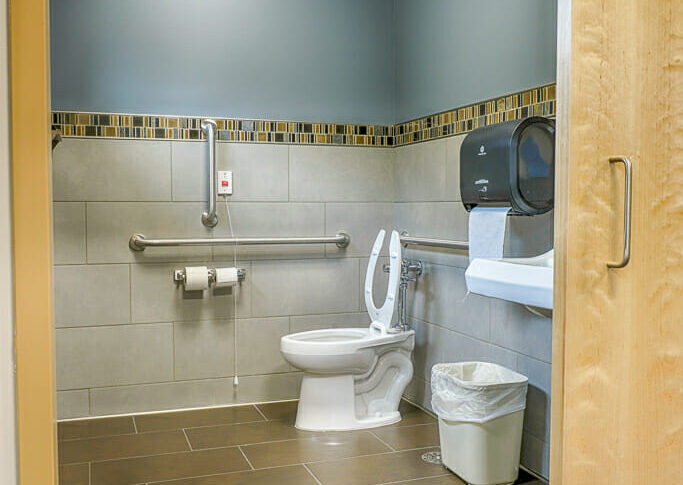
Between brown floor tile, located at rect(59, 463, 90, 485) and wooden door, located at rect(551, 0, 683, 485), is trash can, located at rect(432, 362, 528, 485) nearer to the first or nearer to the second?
wooden door, located at rect(551, 0, 683, 485)

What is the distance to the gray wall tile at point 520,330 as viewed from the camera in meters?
2.84

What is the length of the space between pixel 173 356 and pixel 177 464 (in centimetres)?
86

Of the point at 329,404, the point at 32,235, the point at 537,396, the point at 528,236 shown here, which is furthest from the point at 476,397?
the point at 32,235

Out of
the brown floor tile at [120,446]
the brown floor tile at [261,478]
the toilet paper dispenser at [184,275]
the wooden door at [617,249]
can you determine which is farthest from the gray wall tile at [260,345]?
the wooden door at [617,249]

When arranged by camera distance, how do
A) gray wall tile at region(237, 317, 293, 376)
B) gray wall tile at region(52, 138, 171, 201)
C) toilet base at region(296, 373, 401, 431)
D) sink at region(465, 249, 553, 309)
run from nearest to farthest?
sink at region(465, 249, 553, 309) → toilet base at region(296, 373, 401, 431) → gray wall tile at region(52, 138, 171, 201) → gray wall tile at region(237, 317, 293, 376)

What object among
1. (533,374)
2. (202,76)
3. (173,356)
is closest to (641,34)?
(533,374)

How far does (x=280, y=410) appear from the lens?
3830mm

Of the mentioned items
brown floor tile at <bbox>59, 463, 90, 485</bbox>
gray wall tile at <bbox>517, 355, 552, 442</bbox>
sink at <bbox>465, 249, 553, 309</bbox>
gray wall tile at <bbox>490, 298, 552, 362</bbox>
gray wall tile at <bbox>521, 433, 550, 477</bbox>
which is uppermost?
sink at <bbox>465, 249, 553, 309</bbox>

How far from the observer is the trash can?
271 centimetres

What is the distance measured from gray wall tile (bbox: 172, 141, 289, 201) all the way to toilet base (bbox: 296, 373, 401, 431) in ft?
3.48

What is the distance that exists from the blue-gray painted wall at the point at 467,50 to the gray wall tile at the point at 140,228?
4.37 feet

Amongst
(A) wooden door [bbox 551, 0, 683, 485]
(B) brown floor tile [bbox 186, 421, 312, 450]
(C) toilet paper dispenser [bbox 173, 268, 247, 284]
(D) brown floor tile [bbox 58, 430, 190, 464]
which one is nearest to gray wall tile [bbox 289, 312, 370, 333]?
(C) toilet paper dispenser [bbox 173, 268, 247, 284]

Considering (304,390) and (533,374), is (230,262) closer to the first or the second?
(304,390)

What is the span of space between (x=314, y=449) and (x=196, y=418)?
30.6 inches
